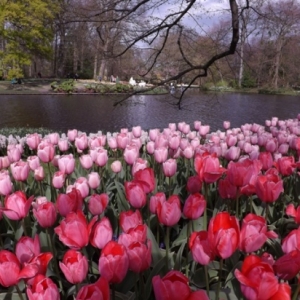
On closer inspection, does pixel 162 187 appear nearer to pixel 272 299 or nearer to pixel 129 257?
pixel 129 257

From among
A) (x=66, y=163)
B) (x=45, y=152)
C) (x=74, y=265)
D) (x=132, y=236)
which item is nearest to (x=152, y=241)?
(x=132, y=236)

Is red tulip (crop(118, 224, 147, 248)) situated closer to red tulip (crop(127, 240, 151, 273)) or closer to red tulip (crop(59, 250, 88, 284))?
red tulip (crop(127, 240, 151, 273))

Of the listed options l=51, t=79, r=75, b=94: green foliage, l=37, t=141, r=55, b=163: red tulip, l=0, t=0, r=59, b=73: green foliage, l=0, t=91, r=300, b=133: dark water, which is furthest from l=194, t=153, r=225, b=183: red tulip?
l=51, t=79, r=75, b=94: green foliage

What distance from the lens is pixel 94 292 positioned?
2.79ft

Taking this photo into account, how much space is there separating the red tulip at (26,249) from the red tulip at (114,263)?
0.99 ft

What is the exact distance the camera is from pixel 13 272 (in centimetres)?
106

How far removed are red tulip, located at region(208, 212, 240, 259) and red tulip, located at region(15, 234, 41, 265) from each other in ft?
1.84

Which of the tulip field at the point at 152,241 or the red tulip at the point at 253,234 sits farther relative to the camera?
the red tulip at the point at 253,234

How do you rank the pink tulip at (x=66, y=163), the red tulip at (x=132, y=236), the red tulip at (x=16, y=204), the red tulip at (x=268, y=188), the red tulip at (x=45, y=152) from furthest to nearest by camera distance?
the red tulip at (x=45, y=152) → the pink tulip at (x=66, y=163) → the red tulip at (x=268, y=188) → the red tulip at (x=16, y=204) → the red tulip at (x=132, y=236)

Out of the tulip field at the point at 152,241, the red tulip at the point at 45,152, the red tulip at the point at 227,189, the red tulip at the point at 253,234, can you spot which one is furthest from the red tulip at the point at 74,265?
the red tulip at the point at 45,152

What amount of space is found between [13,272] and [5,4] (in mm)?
27158

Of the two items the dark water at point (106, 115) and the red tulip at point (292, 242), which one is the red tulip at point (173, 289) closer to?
the red tulip at point (292, 242)

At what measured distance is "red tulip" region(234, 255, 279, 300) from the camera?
88 cm

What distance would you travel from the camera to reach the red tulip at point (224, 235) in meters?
1.08
